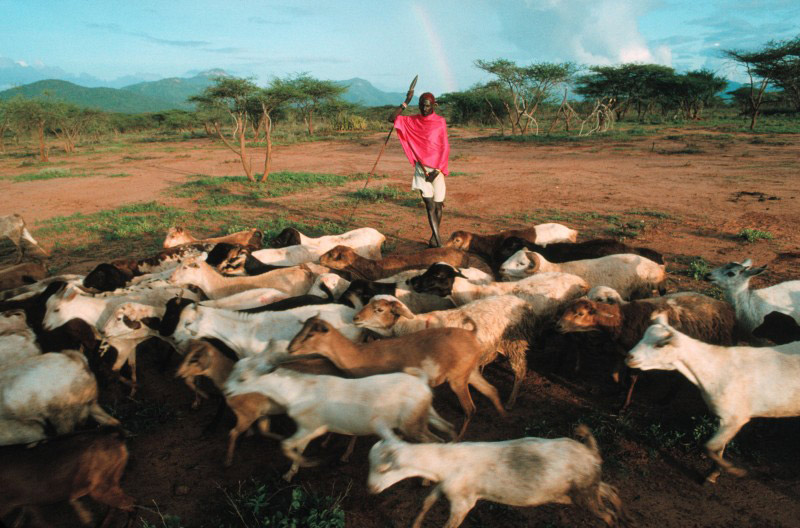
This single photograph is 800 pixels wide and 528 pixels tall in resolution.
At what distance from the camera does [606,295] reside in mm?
5156

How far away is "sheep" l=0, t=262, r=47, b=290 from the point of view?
6902mm

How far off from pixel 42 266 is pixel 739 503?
31.1 ft

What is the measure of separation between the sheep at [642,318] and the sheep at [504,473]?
174 centimetres

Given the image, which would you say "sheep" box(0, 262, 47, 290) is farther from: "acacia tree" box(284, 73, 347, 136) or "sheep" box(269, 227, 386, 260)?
"acacia tree" box(284, 73, 347, 136)

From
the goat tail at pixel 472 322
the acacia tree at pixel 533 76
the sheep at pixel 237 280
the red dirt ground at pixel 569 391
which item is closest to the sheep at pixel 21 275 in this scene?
the red dirt ground at pixel 569 391

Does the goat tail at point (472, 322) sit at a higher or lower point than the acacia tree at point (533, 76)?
lower

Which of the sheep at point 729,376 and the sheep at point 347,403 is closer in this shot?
the sheep at point 347,403

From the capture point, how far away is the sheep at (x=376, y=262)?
268 inches

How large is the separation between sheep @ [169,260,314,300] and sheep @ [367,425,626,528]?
11.8ft

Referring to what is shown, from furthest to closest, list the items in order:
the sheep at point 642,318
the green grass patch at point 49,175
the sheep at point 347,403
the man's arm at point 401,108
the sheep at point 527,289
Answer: the green grass patch at point 49,175 < the man's arm at point 401,108 < the sheep at point 527,289 < the sheep at point 642,318 < the sheep at point 347,403

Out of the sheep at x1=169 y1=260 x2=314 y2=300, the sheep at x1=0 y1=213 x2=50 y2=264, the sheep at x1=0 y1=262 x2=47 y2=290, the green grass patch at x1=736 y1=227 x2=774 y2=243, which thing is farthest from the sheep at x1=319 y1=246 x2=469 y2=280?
the sheep at x1=0 y1=213 x2=50 y2=264

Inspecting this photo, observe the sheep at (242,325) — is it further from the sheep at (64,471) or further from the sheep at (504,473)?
the sheep at (504,473)

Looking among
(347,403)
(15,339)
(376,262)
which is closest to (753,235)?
(376,262)

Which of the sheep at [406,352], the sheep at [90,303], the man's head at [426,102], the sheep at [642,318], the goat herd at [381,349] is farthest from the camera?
the man's head at [426,102]
